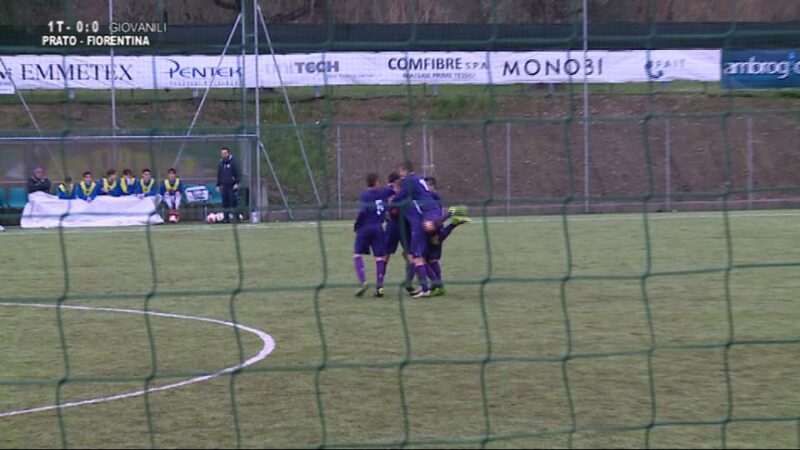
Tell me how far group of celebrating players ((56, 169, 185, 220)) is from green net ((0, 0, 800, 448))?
445 millimetres

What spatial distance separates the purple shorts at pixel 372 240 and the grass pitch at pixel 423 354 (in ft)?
1.81

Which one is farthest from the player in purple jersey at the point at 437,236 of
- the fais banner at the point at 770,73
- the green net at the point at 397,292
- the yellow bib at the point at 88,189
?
the yellow bib at the point at 88,189

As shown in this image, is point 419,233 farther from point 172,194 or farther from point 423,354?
point 172,194

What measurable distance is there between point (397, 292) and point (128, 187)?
27.5ft

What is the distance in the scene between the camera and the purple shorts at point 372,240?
13.2 metres

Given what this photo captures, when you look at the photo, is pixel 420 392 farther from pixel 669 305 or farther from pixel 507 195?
pixel 507 195

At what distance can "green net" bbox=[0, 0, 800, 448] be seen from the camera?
21.9 feet

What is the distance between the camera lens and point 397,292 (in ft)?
46.3

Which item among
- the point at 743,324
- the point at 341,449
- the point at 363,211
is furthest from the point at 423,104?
the point at 341,449

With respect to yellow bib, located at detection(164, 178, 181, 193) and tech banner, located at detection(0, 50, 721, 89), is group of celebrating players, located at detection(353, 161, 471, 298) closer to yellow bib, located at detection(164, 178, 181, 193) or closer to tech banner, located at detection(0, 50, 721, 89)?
yellow bib, located at detection(164, 178, 181, 193)

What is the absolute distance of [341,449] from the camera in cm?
607

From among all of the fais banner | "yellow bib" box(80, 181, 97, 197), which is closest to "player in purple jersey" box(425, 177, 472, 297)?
the fais banner

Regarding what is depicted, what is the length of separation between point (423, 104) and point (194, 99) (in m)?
4.73

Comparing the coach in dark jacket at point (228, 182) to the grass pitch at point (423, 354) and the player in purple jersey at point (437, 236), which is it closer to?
the grass pitch at point (423, 354)
